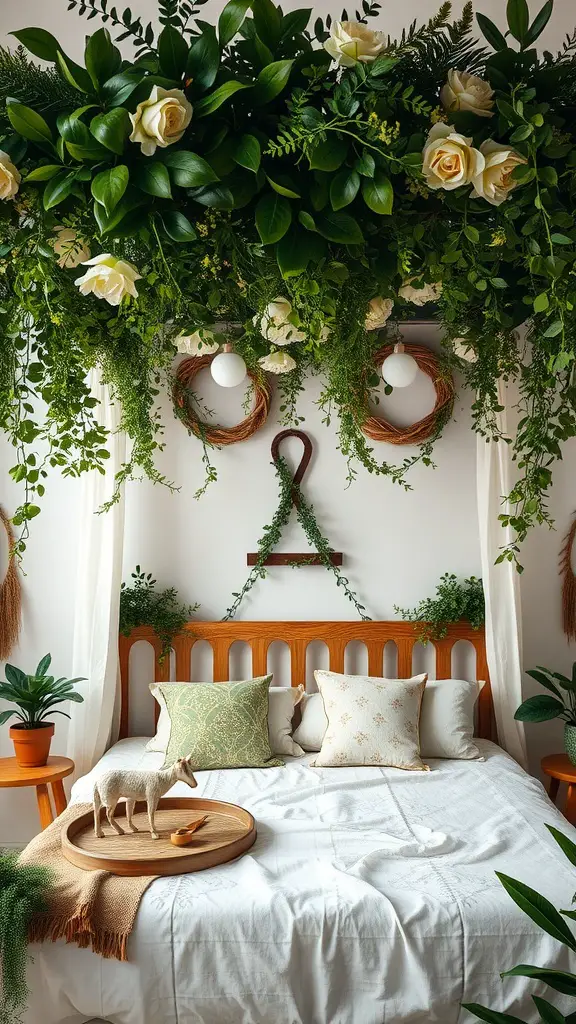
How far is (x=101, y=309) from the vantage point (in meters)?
1.38

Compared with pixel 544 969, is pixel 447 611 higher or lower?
higher

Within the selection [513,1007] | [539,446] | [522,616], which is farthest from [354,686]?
[539,446]

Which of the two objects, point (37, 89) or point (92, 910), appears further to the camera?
point (92, 910)

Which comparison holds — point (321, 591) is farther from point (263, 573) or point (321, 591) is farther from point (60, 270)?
point (60, 270)

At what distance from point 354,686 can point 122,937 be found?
5.78ft

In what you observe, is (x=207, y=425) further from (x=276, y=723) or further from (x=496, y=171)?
(x=496, y=171)

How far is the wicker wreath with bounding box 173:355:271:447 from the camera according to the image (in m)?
4.18

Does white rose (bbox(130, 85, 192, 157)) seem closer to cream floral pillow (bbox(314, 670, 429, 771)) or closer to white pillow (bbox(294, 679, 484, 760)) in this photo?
cream floral pillow (bbox(314, 670, 429, 771))

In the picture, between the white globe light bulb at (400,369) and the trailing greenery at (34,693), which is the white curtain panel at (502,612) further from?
the trailing greenery at (34,693)

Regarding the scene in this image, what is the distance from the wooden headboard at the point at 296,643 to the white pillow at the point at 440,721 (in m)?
0.20

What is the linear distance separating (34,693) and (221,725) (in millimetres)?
842

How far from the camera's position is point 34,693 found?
3797 mm

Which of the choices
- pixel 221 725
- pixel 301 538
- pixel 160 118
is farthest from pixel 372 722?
pixel 160 118

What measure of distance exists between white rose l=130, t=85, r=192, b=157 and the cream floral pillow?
9.85 ft
